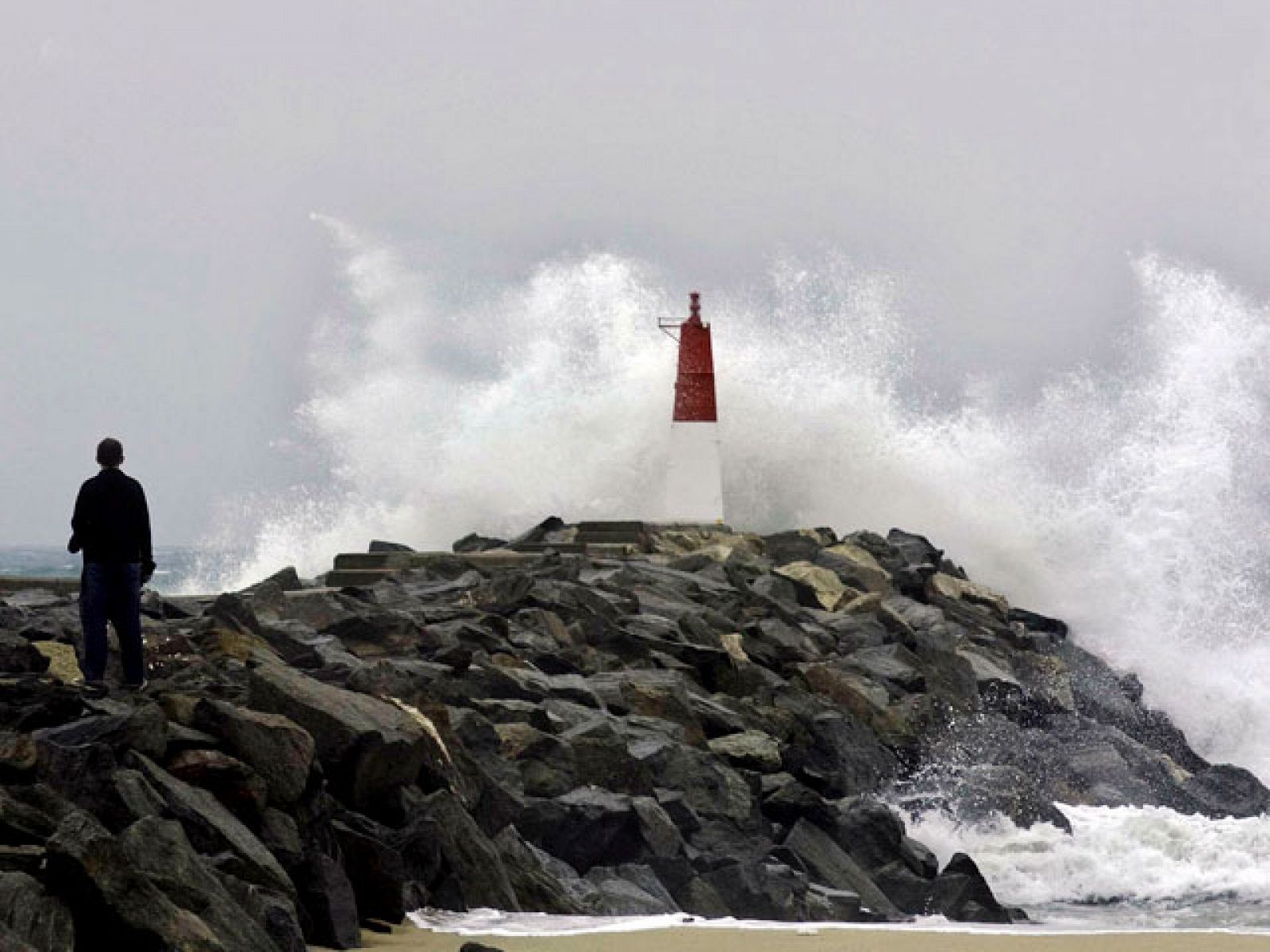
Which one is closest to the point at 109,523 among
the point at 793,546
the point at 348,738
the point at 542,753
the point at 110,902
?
the point at 348,738

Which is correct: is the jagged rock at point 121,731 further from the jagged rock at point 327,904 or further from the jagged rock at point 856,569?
the jagged rock at point 856,569

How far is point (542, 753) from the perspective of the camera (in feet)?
24.5

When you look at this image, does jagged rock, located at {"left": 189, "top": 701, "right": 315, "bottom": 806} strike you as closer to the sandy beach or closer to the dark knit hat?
the sandy beach

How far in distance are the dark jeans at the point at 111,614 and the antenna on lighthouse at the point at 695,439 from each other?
35.5ft

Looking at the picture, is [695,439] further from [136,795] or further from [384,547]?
[136,795]

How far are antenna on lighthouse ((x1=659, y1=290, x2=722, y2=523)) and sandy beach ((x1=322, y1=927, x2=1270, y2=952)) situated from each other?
12.1 meters

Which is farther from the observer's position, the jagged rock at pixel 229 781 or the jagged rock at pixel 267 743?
the jagged rock at pixel 267 743

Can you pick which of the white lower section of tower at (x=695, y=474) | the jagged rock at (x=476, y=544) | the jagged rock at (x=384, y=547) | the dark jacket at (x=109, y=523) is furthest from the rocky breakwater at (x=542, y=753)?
the white lower section of tower at (x=695, y=474)

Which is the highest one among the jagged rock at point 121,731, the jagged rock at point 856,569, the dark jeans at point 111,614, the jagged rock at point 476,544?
the jagged rock at point 476,544

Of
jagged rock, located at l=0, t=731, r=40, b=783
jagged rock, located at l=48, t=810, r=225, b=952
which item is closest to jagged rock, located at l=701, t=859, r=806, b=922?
jagged rock, located at l=0, t=731, r=40, b=783

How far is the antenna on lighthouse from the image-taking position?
17.4 meters

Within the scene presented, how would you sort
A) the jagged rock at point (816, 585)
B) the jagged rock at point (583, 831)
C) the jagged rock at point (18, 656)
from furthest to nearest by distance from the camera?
1. the jagged rock at point (816, 585)
2. the jagged rock at point (583, 831)
3. the jagged rock at point (18, 656)

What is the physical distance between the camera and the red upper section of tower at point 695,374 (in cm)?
1741

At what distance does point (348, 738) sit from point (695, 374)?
39.3 feet
